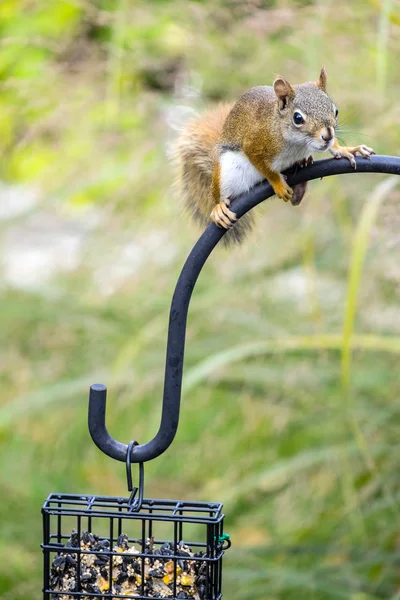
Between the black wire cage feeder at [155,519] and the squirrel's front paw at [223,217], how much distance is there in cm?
1

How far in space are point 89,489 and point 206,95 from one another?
122cm

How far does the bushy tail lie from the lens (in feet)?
4.50

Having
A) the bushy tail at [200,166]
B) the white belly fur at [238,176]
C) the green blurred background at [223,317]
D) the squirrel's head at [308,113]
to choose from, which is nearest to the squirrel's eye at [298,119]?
the squirrel's head at [308,113]

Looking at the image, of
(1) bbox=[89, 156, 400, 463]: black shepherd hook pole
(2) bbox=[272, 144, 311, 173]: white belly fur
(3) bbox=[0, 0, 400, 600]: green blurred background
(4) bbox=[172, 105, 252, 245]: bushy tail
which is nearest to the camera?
(1) bbox=[89, 156, 400, 463]: black shepherd hook pole

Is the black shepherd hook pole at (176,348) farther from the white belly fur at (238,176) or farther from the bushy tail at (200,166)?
the bushy tail at (200,166)

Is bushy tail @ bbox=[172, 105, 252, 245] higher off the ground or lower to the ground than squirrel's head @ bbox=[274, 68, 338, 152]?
higher

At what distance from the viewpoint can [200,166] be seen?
1.39 metres

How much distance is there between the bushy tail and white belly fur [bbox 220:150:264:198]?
99 millimetres

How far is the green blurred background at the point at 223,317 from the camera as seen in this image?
2.12 meters

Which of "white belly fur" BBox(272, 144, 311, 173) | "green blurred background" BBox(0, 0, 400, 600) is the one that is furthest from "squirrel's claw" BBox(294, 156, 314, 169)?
"green blurred background" BBox(0, 0, 400, 600)

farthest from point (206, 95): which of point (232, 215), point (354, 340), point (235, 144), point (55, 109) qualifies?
point (232, 215)

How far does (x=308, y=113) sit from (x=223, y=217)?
16 centimetres

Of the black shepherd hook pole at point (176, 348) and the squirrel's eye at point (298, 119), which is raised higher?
the squirrel's eye at point (298, 119)

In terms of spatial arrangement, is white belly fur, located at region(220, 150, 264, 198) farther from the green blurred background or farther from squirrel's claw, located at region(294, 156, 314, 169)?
the green blurred background
